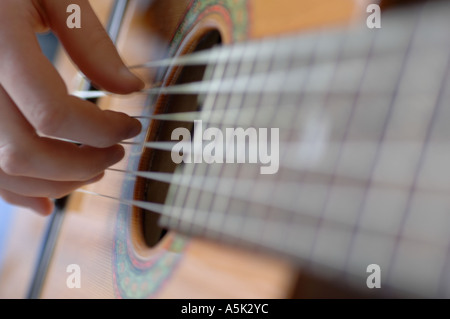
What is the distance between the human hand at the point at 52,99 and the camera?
316 millimetres

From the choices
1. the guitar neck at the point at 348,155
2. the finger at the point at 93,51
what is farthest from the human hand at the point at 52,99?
the guitar neck at the point at 348,155

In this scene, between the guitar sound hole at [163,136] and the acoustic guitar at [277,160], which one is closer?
the acoustic guitar at [277,160]

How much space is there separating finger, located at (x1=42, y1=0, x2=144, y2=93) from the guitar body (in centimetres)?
11

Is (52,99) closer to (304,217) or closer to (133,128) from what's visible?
(133,128)

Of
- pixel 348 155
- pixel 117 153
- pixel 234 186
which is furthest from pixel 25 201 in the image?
pixel 348 155

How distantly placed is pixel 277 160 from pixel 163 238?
0.18 m

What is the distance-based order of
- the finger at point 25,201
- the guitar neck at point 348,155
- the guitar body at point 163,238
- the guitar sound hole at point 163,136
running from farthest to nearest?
the finger at point 25,201, the guitar sound hole at point 163,136, the guitar body at point 163,238, the guitar neck at point 348,155

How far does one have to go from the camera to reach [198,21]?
47cm

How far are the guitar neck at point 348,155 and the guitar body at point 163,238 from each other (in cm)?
2

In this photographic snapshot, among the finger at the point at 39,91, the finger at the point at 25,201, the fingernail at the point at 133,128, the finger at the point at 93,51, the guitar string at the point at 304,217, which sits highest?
the finger at the point at 93,51

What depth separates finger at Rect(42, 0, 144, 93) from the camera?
0.37 metres

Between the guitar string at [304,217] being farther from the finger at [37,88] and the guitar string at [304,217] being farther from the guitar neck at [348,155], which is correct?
the finger at [37,88]

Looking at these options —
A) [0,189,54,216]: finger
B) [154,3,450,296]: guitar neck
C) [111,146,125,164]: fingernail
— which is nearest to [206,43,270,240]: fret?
[154,3,450,296]: guitar neck
